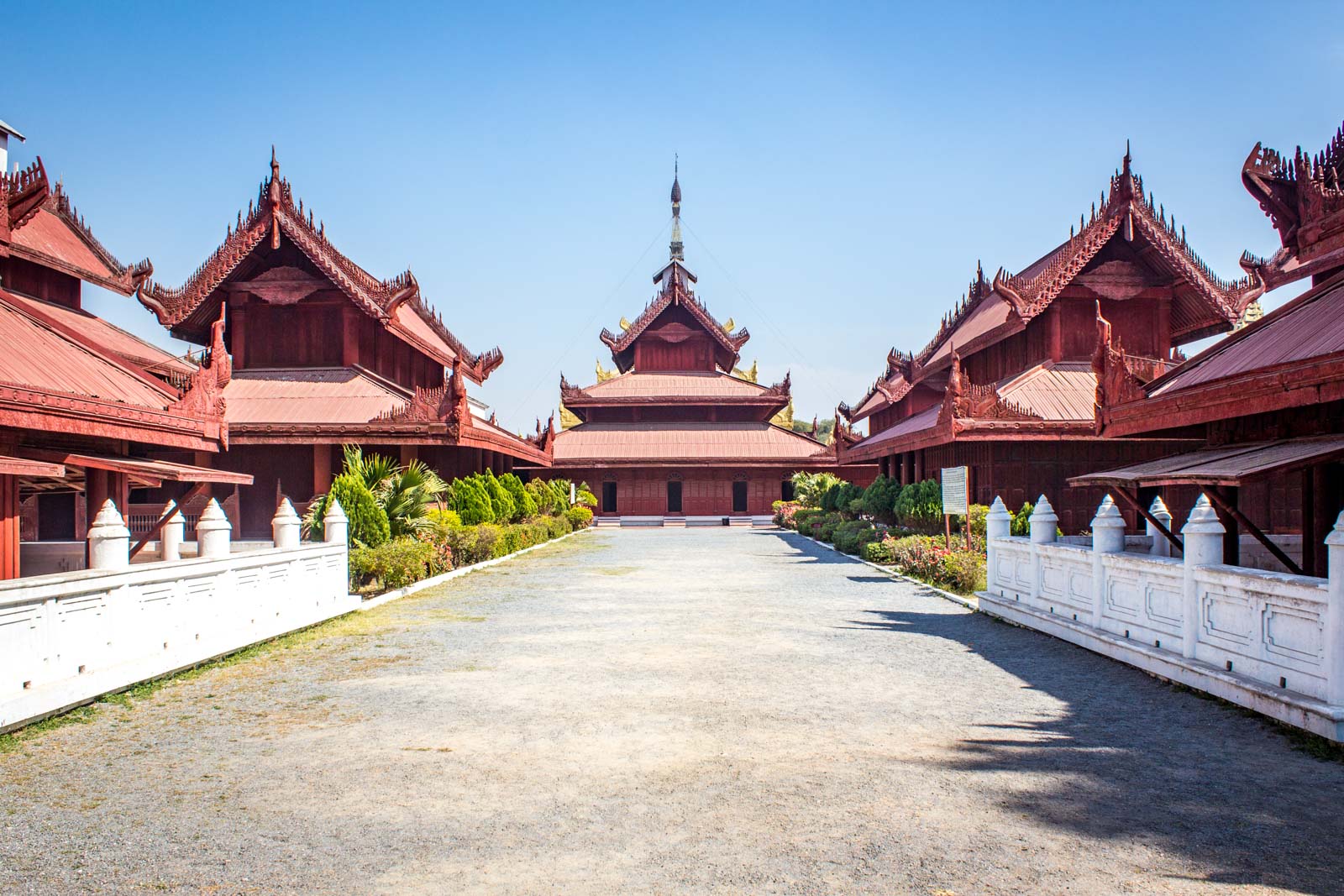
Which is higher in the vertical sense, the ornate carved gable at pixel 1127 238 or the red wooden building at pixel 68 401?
the ornate carved gable at pixel 1127 238

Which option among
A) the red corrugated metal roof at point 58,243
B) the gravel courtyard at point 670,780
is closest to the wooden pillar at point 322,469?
the red corrugated metal roof at point 58,243

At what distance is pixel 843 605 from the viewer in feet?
43.6

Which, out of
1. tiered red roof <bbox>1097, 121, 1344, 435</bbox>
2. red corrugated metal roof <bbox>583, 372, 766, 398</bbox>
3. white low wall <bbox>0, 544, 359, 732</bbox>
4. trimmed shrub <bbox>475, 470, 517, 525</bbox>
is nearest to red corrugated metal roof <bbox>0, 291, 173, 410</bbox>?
white low wall <bbox>0, 544, 359, 732</bbox>

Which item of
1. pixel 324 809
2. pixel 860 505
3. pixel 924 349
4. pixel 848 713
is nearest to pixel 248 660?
pixel 324 809

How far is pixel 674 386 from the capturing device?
4941 cm

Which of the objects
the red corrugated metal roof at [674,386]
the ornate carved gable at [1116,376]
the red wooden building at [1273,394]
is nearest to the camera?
the red wooden building at [1273,394]

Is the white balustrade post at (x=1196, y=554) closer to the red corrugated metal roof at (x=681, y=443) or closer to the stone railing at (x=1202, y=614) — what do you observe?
the stone railing at (x=1202, y=614)

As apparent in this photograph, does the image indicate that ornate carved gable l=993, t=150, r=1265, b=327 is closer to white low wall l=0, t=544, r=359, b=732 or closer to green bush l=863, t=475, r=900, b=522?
green bush l=863, t=475, r=900, b=522

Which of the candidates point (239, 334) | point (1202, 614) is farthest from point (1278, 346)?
point (239, 334)

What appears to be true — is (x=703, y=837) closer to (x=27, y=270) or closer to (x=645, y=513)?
(x=27, y=270)

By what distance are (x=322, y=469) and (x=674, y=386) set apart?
90.3 feet

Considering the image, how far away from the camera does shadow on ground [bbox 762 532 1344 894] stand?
4.18 metres

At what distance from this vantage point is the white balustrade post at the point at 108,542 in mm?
7840

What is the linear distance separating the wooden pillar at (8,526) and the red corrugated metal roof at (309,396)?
12.9 meters
